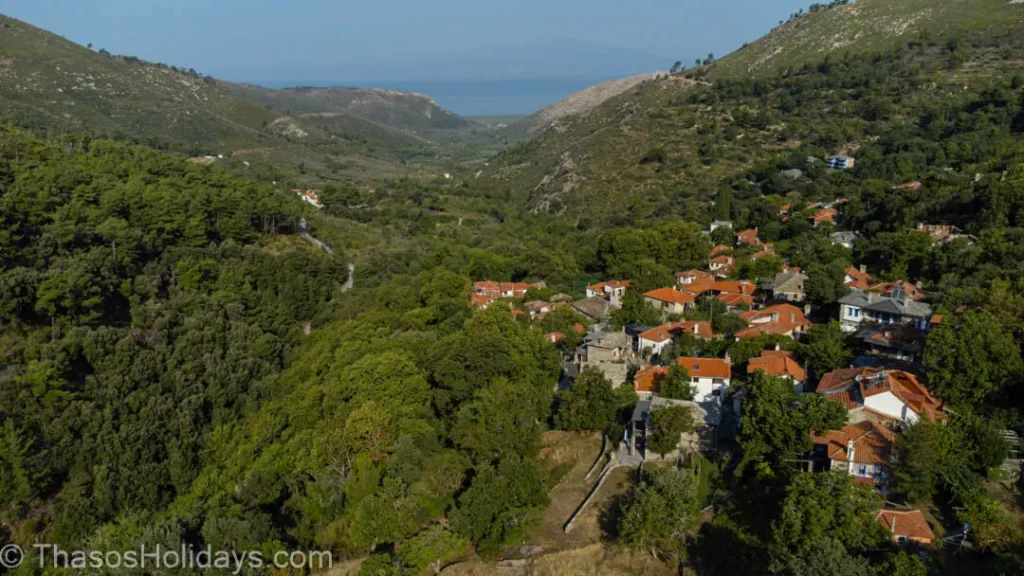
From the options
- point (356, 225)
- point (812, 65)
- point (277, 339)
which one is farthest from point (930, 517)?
point (812, 65)

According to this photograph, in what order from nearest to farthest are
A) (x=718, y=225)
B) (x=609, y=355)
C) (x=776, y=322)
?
(x=609, y=355) → (x=776, y=322) → (x=718, y=225)

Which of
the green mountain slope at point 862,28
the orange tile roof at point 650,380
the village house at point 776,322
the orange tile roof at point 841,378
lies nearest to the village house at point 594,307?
the village house at point 776,322

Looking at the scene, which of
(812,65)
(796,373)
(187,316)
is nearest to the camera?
(796,373)

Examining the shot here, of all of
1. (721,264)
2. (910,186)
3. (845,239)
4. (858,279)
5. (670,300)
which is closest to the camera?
(858,279)

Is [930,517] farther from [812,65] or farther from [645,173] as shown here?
[812,65]

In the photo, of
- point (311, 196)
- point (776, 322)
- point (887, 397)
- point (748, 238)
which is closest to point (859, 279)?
point (776, 322)

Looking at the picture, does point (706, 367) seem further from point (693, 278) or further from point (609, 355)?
point (693, 278)

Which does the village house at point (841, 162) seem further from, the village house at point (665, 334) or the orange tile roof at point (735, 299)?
the village house at point (665, 334)
